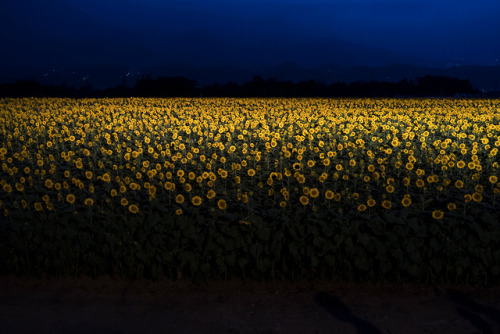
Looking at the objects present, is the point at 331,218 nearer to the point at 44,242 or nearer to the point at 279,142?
the point at 44,242

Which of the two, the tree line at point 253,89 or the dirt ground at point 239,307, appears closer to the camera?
the dirt ground at point 239,307

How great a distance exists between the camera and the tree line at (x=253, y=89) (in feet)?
176

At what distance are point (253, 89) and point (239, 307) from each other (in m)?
52.8

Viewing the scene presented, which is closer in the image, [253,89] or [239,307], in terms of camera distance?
[239,307]

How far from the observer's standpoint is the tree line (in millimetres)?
53781

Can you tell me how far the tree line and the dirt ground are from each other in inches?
1860

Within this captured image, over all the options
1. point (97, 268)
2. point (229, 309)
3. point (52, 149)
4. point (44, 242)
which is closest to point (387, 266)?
point (229, 309)

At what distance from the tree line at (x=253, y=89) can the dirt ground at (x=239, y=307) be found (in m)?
47.2

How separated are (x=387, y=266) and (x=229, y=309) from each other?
189 centimetres

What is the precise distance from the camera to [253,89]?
57438mm

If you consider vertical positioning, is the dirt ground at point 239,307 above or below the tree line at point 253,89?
below

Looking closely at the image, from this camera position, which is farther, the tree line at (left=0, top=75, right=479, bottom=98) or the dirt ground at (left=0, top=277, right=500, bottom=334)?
the tree line at (left=0, top=75, right=479, bottom=98)

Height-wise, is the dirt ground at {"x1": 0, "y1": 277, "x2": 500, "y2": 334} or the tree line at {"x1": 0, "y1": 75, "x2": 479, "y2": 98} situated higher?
the tree line at {"x1": 0, "y1": 75, "x2": 479, "y2": 98}

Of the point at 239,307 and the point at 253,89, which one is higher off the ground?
the point at 253,89
